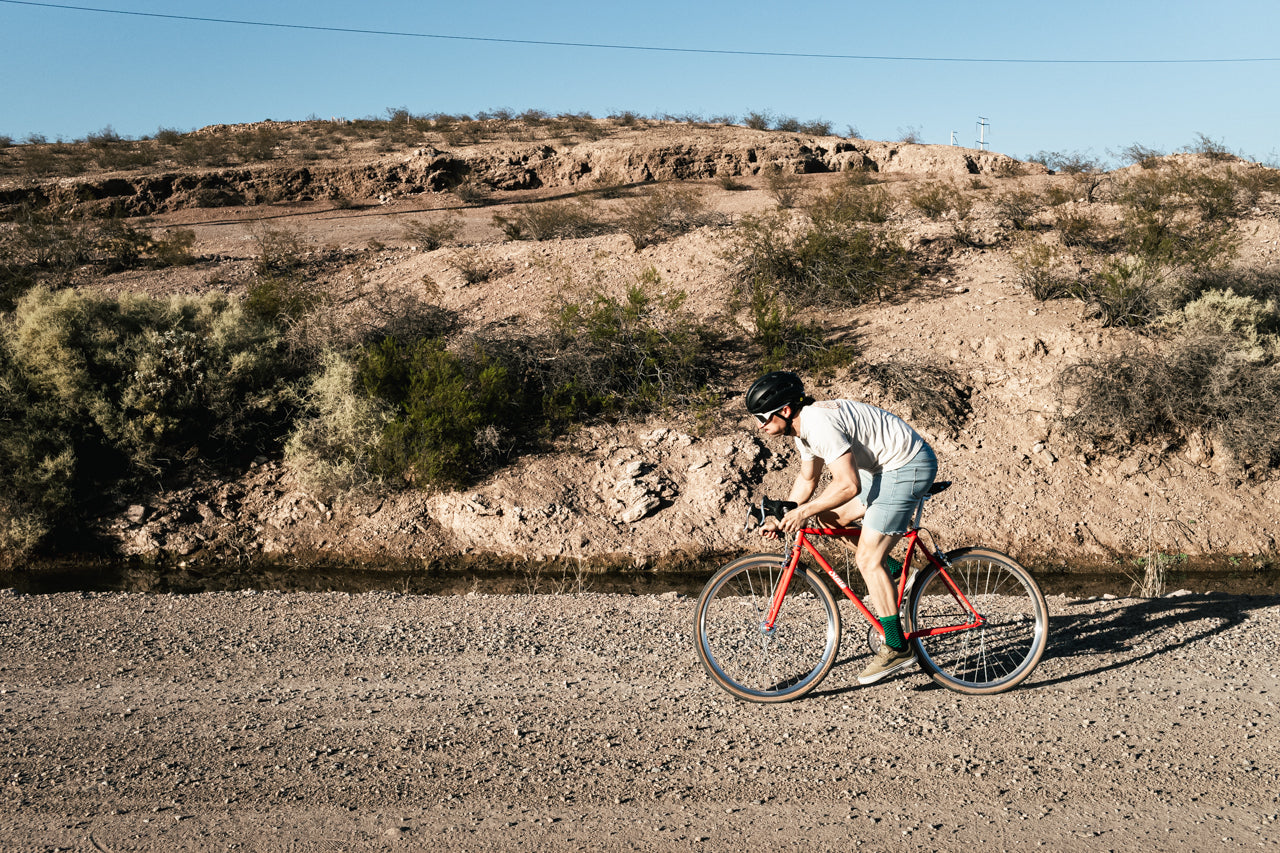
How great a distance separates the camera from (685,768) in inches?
177

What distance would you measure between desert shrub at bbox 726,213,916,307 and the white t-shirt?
10783 millimetres

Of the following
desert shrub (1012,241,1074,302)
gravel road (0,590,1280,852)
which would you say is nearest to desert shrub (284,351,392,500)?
gravel road (0,590,1280,852)

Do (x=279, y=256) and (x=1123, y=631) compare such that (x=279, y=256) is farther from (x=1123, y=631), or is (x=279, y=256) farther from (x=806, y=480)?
(x=1123, y=631)

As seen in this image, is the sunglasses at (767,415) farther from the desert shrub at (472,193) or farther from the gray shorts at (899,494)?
the desert shrub at (472,193)

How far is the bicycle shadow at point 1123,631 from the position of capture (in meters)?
5.88

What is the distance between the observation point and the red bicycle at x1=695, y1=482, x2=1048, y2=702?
5371 mm

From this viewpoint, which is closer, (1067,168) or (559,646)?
(559,646)

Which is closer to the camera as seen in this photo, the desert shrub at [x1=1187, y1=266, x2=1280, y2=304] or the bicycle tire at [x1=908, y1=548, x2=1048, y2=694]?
the bicycle tire at [x1=908, y1=548, x2=1048, y2=694]

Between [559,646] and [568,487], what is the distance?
19.0 feet

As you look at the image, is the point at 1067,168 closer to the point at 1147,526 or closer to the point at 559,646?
the point at 1147,526

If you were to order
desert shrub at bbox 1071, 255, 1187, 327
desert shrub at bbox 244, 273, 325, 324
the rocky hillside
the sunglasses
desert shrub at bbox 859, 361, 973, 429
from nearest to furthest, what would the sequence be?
the sunglasses < the rocky hillside < desert shrub at bbox 859, 361, 973, 429 < desert shrub at bbox 1071, 255, 1187, 327 < desert shrub at bbox 244, 273, 325, 324

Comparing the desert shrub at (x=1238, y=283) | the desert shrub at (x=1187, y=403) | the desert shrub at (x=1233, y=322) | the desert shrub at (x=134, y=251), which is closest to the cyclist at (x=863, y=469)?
the desert shrub at (x=1187, y=403)

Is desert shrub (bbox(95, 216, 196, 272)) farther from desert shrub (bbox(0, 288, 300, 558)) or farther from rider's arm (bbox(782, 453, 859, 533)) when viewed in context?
rider's arm (bbox(782, 453, 859, 533))

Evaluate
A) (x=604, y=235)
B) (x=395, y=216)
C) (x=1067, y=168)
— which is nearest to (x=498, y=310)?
(x=604, y=235)
